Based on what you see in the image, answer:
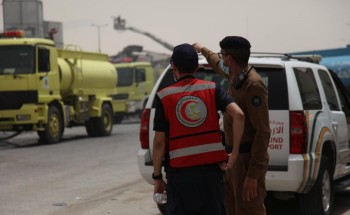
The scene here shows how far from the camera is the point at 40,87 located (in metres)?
18.6

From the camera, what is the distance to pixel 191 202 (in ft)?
13.3

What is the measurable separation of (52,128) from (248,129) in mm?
15165

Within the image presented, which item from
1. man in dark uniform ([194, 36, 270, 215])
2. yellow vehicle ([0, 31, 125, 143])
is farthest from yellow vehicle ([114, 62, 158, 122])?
man in dark uniform ([194, 36, 270, 215])

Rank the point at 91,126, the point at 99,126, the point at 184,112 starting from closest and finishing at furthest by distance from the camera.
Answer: the point at 184,112 → the point at 99,126 → the point at 91,126

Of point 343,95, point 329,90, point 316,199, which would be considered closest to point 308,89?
point 329,90

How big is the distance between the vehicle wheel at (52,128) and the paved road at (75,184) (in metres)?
1.47

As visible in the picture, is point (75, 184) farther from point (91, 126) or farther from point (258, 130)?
point (91, 126)

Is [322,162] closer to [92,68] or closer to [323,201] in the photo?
[323,201]

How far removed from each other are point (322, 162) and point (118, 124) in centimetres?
2616

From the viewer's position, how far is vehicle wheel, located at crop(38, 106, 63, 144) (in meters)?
19.1

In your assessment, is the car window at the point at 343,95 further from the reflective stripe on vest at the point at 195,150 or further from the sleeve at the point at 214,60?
the reflective stripe on vest at the point at 195,150

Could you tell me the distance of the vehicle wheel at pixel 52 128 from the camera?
753 inches

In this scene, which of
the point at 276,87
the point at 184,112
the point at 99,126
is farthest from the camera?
the point at 99,126

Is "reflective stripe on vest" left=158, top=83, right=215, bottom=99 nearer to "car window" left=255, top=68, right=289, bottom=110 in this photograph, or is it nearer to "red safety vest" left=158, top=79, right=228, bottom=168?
"red safety vest" left=158, top=79, right=228, bottom=168
